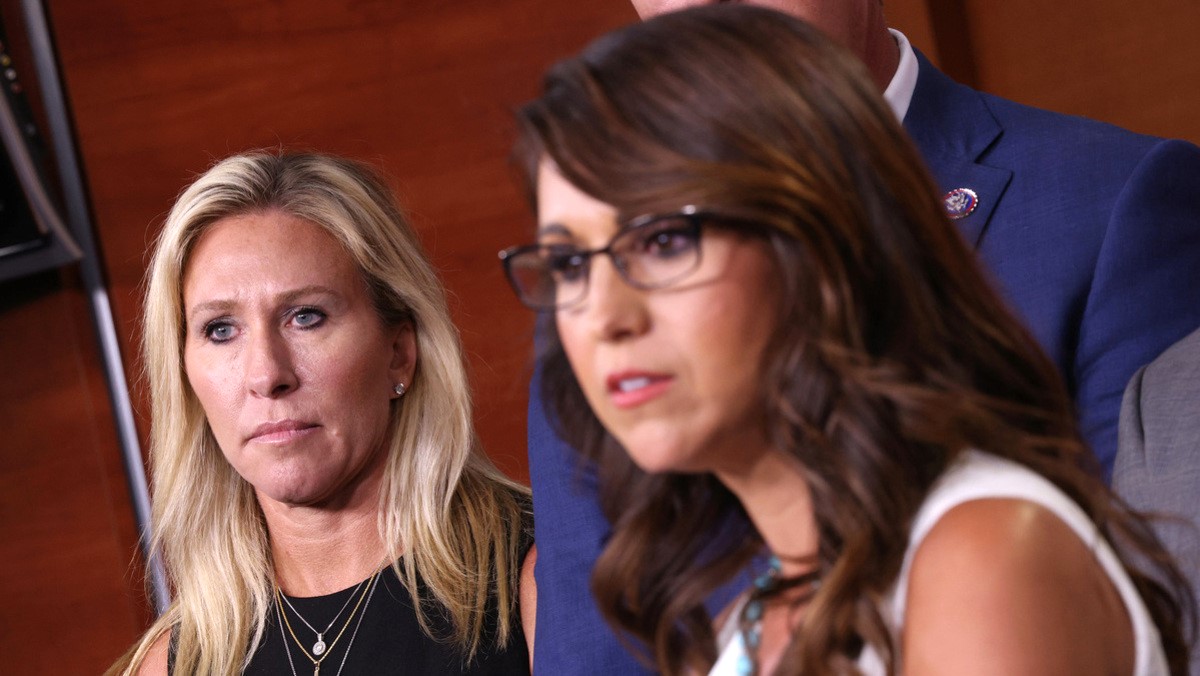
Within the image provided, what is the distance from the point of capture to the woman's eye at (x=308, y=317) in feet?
5.81

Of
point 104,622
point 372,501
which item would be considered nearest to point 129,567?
point 104,622

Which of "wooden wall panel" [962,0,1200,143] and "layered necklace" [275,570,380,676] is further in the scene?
"wooden wall panel" [962,0,1200,143]

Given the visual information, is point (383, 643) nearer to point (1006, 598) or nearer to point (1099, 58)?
point (1006, 598)

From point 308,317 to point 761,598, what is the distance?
1066 mm

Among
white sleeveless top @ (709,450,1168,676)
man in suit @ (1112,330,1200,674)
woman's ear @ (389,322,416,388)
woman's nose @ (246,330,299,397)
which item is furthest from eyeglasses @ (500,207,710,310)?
woman's ear @ (389,322,416,388)

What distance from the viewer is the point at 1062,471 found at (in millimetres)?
782

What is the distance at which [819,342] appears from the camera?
76cm

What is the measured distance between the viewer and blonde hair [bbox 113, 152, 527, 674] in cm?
180

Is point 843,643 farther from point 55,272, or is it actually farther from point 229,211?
point 55,272

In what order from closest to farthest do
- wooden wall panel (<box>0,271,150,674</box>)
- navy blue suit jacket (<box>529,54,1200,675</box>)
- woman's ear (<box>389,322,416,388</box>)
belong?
1. navy blue suit jacket (<box>529,54,1200,675</box>)
2. woman's ear (<box>389,322,416,388</box>)
3. wooden wall panel (<box>0,271,150,674</box>)

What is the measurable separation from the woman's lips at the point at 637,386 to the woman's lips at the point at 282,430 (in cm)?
104

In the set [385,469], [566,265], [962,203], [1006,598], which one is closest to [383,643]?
[385,469]

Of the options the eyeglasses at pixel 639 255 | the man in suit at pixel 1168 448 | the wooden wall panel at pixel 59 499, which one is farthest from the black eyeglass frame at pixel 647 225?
the wooden wall panel at pixel 59 499

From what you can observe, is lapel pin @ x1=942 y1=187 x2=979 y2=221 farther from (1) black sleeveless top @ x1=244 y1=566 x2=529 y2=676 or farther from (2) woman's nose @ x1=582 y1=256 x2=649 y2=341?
(1) black sleeveless top @ x1=244 y1=566 x2=529 y2=676
